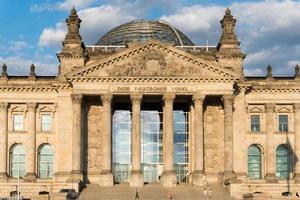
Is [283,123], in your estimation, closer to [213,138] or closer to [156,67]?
[213,138]

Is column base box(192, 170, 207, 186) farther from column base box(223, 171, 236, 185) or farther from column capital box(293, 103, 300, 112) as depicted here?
column capital box(293, 103, 300, 112)

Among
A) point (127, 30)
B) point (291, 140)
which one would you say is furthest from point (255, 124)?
point (127, 30)

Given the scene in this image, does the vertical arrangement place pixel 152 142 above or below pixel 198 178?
above

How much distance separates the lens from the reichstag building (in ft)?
273

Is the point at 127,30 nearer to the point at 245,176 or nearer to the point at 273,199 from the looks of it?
the point at 245,176

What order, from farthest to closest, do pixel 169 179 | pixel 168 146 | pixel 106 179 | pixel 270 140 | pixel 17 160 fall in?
1. pixel 17 160
2. pixel 270 140
3. pixel 168 146
4. pixel 106 179
5. pixel 169 179

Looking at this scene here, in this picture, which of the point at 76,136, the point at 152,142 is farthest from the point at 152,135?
the point at 76,136

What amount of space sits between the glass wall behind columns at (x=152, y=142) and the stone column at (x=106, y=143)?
6.81 meters

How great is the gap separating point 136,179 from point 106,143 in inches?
219

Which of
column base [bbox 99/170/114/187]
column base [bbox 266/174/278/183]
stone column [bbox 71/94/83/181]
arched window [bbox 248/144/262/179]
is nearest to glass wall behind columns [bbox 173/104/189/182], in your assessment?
arched window [bbox 248/144/262/179]

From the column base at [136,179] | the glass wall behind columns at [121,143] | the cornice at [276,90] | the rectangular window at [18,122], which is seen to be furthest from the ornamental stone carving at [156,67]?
the rectangular window at [18,122]

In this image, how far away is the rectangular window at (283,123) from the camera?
89.8 meters

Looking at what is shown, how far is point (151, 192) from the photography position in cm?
7850

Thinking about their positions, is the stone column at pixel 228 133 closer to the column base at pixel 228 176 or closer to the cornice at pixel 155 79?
the column base at pixel 228 176
